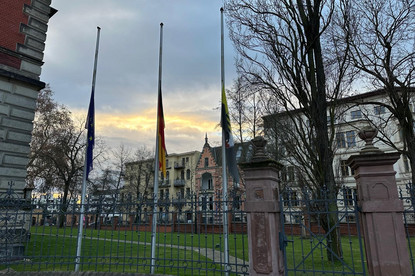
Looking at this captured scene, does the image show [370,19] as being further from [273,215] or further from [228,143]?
[273,215]

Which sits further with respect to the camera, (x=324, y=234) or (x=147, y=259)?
(x=324, y=234)

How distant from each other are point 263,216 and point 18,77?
37.0 ft

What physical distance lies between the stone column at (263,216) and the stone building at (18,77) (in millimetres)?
9612

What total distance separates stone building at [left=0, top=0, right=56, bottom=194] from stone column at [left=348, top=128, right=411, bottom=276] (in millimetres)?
11865

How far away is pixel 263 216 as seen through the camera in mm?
6453

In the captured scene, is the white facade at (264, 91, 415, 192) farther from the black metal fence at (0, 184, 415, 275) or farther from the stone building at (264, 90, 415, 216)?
the black metal fence at (0, 184, 415, 275)

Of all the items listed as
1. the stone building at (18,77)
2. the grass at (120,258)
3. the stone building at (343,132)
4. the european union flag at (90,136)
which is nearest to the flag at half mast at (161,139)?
the grass at (120,258)

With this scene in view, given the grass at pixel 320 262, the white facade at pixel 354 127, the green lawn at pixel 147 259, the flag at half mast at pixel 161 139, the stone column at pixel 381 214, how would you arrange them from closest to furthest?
the stone column at pixel 381 214 < the grass at pixel 320 262 < the green lawn at pixel 147 259 < the flag at half mast at pixel 161 139 < the white facade at pixel 354 127

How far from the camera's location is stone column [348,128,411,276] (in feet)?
18.4

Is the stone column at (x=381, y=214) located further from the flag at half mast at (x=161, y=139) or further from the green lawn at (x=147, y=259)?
the flag at half mast at (x=161, y=139)

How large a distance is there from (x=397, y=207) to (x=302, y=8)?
8.73 metres

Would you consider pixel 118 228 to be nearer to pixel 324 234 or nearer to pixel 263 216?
pixel 263 216

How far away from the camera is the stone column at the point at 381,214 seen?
18.4ft

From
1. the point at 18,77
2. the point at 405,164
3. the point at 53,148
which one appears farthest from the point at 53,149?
the point at 405,164
